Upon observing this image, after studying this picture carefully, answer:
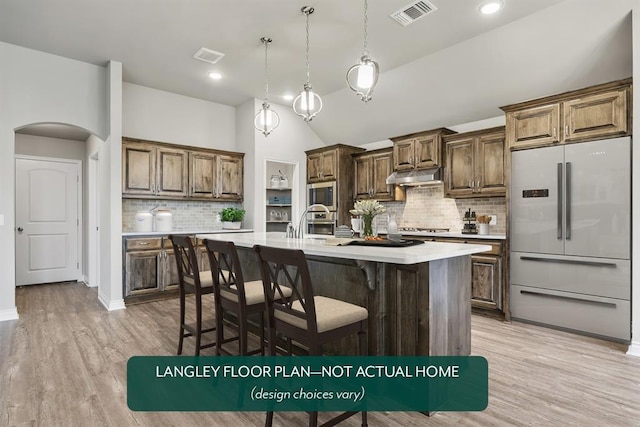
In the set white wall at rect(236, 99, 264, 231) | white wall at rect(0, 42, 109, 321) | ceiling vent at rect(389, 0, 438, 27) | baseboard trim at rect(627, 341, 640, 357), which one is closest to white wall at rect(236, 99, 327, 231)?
white wall at rect(236, 99, 264, 231)

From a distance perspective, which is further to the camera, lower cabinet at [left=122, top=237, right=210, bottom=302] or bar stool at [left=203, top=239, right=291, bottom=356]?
lower cabinet at [left=122, top=237, right=210, bottom=302]

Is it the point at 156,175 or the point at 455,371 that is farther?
the point at 156,175

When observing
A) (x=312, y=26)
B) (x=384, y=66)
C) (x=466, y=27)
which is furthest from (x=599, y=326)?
(x=312, y=26)

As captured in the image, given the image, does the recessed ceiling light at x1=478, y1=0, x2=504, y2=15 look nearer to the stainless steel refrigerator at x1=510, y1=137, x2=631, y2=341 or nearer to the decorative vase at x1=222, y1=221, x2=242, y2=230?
the stainless steel refrigerator at x1=510, y1=137, x2=631, y2=341

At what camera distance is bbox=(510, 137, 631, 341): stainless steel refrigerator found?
10.6 ft

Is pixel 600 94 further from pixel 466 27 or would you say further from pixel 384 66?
pixel 384 66

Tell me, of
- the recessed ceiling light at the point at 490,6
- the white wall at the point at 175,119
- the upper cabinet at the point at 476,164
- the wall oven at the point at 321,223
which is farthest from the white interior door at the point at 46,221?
the recessed ceiling light at the point at 490,6

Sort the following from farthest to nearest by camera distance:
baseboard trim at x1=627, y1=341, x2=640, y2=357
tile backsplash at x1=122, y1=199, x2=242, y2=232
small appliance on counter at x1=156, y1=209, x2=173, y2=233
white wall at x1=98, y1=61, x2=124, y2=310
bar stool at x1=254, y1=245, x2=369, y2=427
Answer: tile backsplash at x1=122, y1=199, x2=242, y2=232 < small appliance on counter at x1=156, y1=209, x2=173, y2=233 < white wall at x1=98, y1=61, x2=124, y2=310 < baseboard trim at x1=627, y1=341, x2=640, y2=357 < bar stool at x1=254, y1=245, x2=369, y2=427

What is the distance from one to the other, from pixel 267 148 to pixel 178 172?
151 centimetres

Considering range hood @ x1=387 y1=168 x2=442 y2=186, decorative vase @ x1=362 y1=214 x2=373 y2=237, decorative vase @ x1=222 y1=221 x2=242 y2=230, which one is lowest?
decorative vase @ x1=222 y1=221 x2=242 y2=230

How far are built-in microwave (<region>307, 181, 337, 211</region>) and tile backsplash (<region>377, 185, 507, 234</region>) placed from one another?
86 centimetres

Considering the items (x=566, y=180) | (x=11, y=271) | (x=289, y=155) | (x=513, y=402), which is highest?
(x=289, y=155)

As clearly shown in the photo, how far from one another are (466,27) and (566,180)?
186 cm

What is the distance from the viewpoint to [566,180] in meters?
3.52
